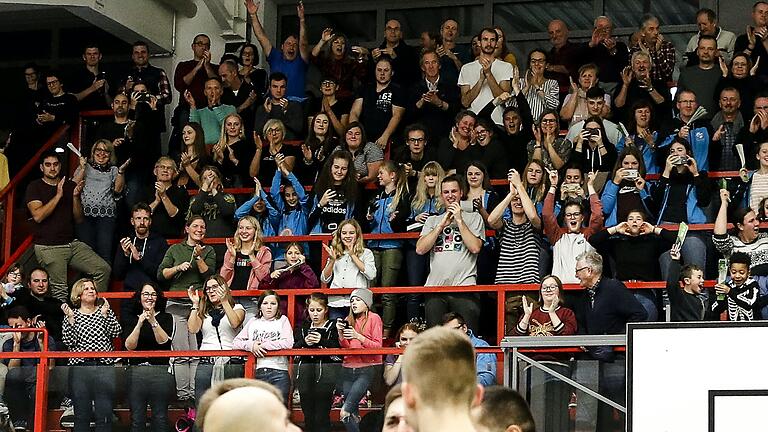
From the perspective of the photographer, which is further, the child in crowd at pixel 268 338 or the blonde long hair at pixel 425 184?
the blonde long hair at pixel 425 184

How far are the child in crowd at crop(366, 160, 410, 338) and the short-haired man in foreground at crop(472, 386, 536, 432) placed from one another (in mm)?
7073

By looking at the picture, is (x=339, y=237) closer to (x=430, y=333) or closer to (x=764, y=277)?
(x=764, y=277)

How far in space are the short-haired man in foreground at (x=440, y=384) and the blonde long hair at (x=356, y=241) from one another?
810 centimetres

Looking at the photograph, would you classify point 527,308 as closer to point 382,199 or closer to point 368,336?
point 368,336

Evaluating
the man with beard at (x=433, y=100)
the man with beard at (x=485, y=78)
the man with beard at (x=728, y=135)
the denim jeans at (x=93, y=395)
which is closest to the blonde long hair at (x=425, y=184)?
the man with beard at (x=433, y=100)

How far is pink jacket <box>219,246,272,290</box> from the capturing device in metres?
12.2

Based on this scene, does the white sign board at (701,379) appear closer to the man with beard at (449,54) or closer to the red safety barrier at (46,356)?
the red safety barrier at (46,356)

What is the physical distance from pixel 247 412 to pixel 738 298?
Answer: 7.74 m

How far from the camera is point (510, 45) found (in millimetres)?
16922

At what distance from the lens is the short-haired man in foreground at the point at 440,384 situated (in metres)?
3.69

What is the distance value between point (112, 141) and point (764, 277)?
6.90 metres

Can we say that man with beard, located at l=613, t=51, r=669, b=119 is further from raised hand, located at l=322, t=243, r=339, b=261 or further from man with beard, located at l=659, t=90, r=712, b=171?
raised hand, located at l=322, t=243, r=339, b=261

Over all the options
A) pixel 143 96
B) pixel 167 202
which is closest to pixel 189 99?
pixel 143 96

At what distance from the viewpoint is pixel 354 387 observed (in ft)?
33.8
